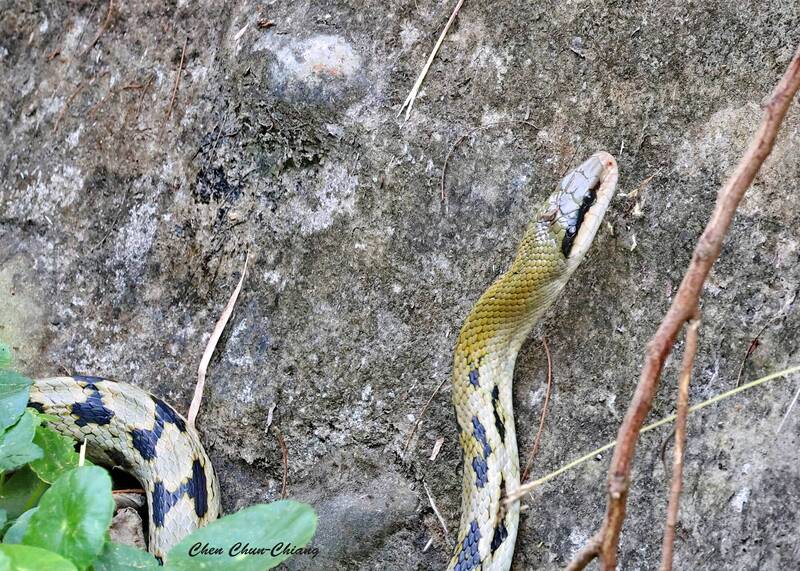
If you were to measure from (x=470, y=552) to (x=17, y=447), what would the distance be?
1.72 meters

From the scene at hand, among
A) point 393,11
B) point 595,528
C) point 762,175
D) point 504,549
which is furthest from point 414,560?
point 393,11

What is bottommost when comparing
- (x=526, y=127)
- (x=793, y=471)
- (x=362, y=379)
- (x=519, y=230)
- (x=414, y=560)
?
(x=414, y=560)

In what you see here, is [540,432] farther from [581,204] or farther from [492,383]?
[581,204]

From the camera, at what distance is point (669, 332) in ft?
6.62

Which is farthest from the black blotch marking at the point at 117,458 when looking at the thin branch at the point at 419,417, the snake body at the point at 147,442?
the thin branch at the point at 419,417

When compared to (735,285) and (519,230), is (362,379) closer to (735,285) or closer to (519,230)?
(519,230)

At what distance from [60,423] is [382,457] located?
5.05ft

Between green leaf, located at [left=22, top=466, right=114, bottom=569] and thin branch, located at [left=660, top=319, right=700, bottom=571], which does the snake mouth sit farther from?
green leaf, located at [left=22, top=466, right=114, bottom=569]

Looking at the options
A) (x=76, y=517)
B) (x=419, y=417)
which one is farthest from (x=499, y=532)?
(x=76, y=517)

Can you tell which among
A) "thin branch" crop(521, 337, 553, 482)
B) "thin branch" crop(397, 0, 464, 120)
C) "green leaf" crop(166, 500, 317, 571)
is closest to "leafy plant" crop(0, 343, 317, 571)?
"green leaf" crop(166, 500, 317, 571)

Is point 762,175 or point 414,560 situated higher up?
point 762,175

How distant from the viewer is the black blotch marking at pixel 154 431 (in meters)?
3.69

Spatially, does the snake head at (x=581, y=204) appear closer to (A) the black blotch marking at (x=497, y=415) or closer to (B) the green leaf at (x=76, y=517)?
(A) the black blotch marking at (x=497, y=415)

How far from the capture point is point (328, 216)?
12.1 ft
